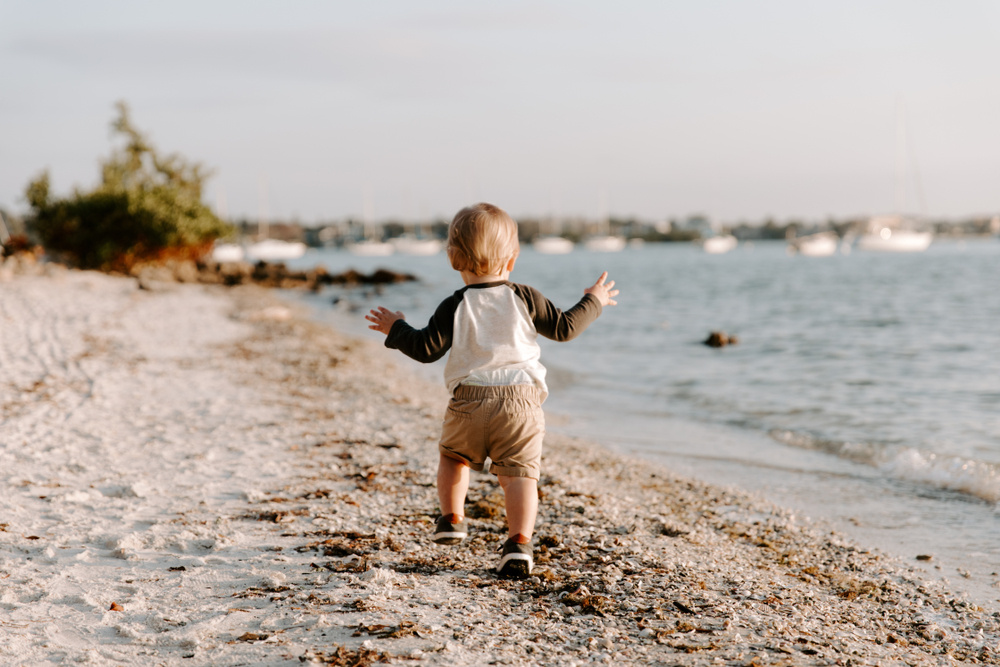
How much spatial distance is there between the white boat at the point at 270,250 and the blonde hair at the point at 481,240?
219 feet

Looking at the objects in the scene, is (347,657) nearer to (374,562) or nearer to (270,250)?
(374,562)

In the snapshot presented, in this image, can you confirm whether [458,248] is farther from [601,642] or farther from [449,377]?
[601,642]

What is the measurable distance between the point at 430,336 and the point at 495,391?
0.39m

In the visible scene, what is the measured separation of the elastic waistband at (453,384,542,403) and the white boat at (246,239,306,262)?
66856 mm

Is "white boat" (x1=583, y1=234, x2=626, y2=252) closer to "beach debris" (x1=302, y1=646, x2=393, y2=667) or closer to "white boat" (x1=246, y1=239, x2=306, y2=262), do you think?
"white boat" (x1=246, y1=239, x2=306, y2=262)

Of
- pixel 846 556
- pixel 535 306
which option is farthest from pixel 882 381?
pixel 535 306

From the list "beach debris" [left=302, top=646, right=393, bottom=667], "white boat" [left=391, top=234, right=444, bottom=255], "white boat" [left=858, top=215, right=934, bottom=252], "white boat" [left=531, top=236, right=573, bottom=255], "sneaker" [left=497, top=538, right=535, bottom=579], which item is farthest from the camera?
"white boat" [left=531, top=236, right=573, bottom=255]

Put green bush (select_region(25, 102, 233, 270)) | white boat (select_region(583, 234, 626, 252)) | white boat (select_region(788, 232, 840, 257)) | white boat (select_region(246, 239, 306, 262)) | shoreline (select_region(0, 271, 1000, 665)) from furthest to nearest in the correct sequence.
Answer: white boat (select_region(583, 234, 626, 252)) → white boat (select_region(788, 232, 840, 257)) → white boat (select_region(246, 239, 306, 262)) → green bush (select_region(25, 102, 233, 270)) → shoreline (select_region(0, 271, 1000, 665))

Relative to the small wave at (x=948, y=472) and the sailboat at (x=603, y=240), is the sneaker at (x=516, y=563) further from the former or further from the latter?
the sailboat at (x=603, y=240)

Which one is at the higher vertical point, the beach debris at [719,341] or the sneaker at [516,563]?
the beach debris at [719,341]

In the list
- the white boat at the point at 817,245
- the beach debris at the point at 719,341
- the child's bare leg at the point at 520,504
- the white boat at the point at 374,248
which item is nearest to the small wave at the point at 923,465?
the child's bare leg at the point at 520,504

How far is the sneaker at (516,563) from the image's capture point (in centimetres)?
332

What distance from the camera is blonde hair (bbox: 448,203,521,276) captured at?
3.34 metres

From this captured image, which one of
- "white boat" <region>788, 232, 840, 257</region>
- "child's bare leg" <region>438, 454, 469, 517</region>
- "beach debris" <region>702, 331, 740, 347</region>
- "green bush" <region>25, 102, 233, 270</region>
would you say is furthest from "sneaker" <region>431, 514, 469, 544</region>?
"white boat" <region>788, 232, 840, 257</region>
